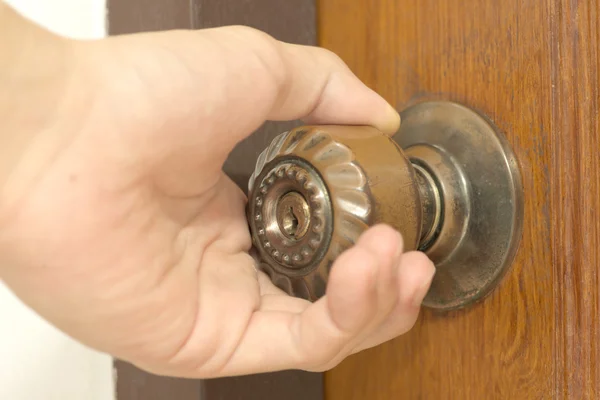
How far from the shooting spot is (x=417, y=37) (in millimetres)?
368

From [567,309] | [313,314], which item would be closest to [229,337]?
[313,314]

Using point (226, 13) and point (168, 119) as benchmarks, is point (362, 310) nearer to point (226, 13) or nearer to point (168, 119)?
point (168, 119)

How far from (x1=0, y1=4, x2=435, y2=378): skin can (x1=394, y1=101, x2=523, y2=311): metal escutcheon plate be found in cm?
8

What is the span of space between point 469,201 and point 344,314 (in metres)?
0.13

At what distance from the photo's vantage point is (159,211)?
283 mm

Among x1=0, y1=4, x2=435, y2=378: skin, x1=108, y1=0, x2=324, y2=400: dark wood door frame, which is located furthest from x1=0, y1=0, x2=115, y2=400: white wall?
x1=0, y1=4, x2=435, y2=378: skin

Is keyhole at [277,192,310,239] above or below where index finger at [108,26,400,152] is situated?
below

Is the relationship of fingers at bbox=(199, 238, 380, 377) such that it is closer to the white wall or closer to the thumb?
the thumb

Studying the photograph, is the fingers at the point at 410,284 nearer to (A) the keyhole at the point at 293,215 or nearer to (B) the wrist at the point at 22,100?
(A) the keyhole at the point at 293,215

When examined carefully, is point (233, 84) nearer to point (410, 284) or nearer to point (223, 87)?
point (223, 87)

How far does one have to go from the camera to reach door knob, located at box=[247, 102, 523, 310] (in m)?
0.29

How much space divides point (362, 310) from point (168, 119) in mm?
113

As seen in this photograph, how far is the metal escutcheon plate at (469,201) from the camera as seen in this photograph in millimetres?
330

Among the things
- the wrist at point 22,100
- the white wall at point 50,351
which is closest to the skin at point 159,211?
the wrist at point 22,100
